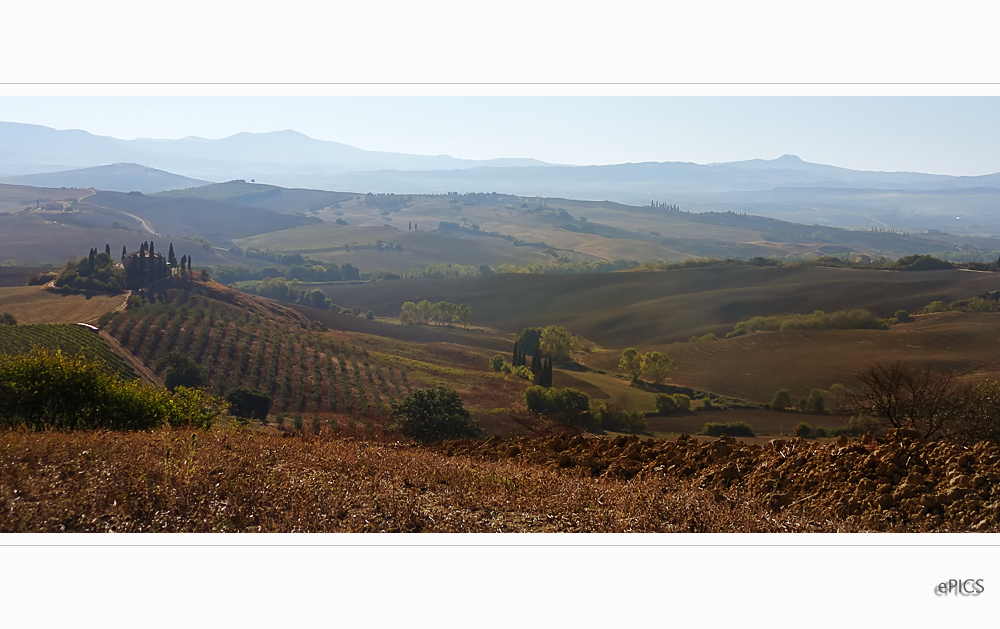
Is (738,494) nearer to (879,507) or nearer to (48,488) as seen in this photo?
(879,507)

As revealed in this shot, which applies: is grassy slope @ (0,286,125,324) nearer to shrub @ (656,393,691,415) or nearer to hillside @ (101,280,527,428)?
hillside @ (101,280,527,428)

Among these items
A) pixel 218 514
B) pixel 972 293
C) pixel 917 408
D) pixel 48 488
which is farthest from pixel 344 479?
pixel 972 293

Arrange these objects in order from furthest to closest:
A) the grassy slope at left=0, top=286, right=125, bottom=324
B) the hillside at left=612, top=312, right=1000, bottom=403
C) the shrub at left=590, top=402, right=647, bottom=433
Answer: the grassy slope at left=0, top=286, right=125, bottom=324
the hillside at left=612, top=312, right=1000, bottom=403
the shrub at left=590, top=402, right=647, bottom=433

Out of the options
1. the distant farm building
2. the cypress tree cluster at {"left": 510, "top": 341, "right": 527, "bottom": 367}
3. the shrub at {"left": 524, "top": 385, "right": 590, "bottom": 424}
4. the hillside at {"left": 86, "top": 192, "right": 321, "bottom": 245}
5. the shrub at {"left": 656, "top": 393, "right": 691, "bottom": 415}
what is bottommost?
the shrub at {"left": 656, "top": 393, "right": 691, "bottom": 415}

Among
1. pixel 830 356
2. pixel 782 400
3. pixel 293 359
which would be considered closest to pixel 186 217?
pixel 293 359

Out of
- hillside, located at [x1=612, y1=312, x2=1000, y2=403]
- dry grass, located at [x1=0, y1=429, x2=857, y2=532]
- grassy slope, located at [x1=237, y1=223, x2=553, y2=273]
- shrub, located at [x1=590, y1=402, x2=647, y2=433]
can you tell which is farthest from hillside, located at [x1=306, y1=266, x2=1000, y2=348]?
dry grass, located at [x1=0, y1=429, x2=857, y2=532]

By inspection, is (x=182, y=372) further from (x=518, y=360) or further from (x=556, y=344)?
(x=556, y=344)

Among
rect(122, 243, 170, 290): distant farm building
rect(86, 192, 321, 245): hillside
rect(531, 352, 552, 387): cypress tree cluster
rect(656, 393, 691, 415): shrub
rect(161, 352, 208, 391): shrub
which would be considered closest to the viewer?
rect(161, 352, 208, 391): shrub
